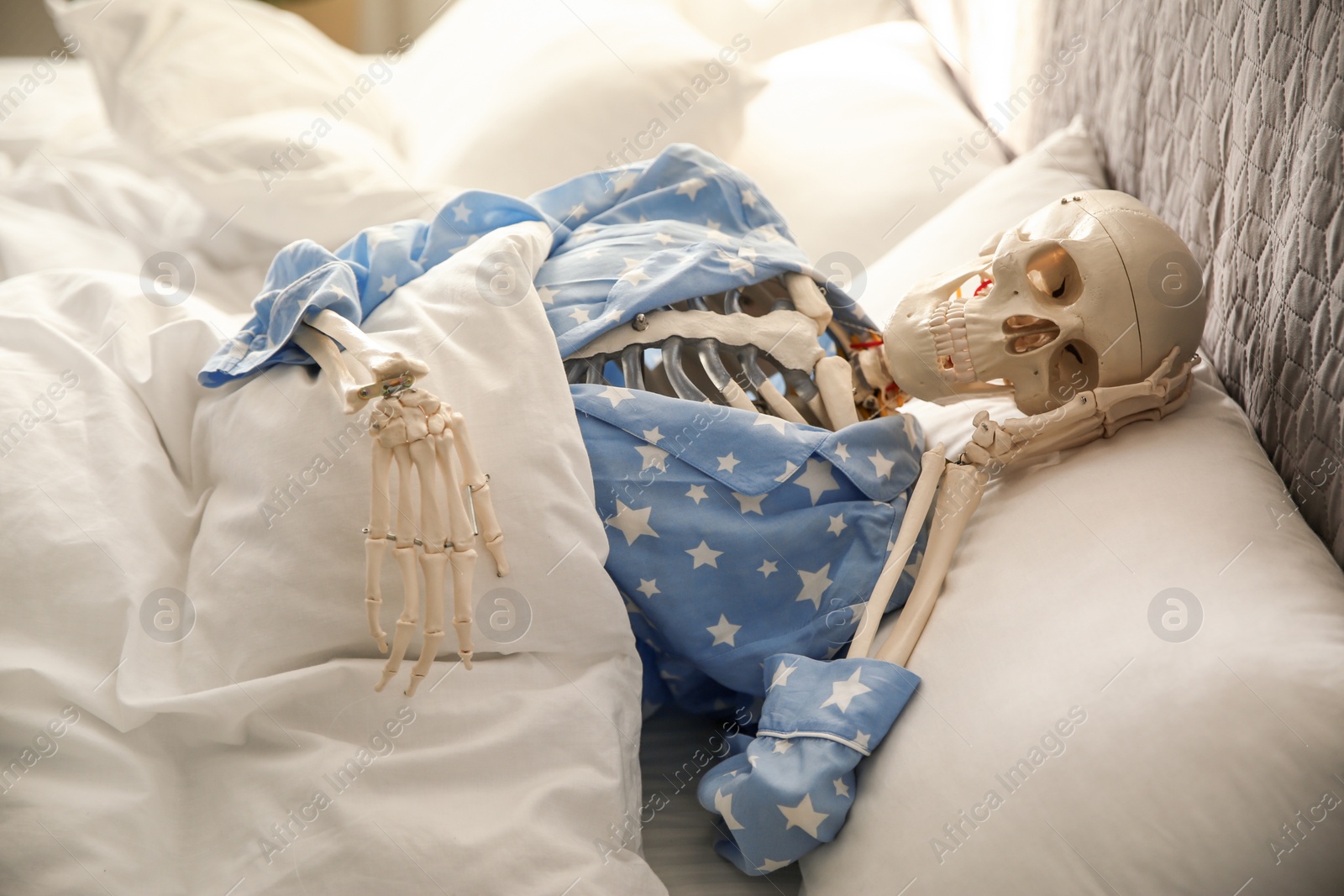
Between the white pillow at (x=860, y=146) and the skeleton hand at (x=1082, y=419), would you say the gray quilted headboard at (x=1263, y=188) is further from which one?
the white pillow at (x=860, y=146)

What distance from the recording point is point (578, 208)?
0.97 metres

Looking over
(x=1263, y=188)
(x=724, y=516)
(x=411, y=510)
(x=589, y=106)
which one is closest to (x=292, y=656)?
(x=411, y=510)

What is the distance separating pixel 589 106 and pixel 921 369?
0.81 metres

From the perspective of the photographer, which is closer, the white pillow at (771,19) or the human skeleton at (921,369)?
the human skeleton at (921,369)

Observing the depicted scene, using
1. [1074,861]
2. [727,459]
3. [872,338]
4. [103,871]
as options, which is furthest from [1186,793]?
[103,871]

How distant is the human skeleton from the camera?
0.62m

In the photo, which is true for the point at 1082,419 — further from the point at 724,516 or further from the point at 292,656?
the point at 292,656

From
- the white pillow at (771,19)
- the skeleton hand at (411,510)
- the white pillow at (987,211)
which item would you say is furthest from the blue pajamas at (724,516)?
the white pillow at (771,19)

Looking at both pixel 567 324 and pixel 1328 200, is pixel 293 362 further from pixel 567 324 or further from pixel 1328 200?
pixel 1328 200

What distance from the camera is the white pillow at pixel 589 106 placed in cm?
139

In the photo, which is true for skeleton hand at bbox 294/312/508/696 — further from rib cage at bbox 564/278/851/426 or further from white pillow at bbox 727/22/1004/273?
white pillow at bbox 727/22/1004/273

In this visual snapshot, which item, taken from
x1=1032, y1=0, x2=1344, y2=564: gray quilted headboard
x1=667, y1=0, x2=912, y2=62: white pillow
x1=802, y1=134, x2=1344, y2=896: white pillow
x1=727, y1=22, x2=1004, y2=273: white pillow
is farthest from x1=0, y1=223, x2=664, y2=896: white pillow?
x1=667, y1=0, x2=912, y2=62: white pillow

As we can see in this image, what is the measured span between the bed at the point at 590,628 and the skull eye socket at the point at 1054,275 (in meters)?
0.13

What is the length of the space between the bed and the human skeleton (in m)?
0.04
